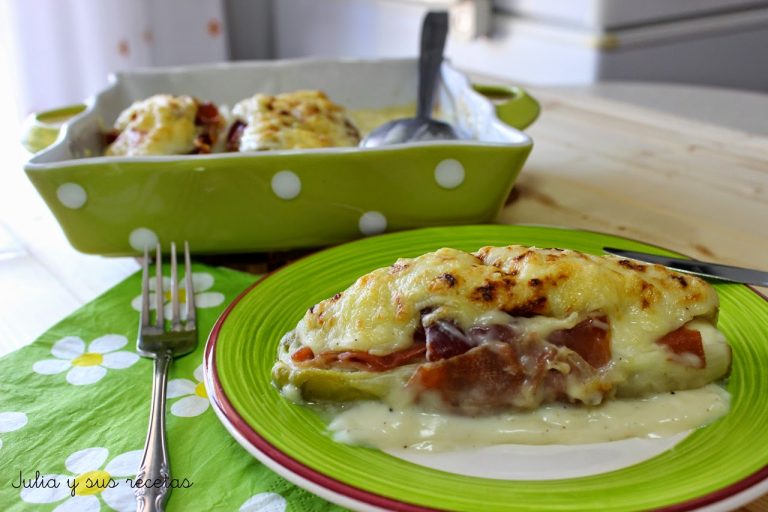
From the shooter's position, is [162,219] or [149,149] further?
[149,149]

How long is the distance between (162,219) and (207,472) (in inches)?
16.3

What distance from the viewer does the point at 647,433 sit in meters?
0.64

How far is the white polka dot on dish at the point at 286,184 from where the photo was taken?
952 millimetres

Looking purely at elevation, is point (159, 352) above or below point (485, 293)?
below

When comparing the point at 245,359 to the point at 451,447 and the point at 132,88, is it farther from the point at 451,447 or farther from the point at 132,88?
the point at 132,88

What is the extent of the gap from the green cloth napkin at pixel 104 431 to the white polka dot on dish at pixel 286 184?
0.15 meters

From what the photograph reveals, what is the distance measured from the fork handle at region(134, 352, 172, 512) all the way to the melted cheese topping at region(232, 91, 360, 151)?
46 cm

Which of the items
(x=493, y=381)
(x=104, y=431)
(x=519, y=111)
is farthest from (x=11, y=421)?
(x=519, y=111)

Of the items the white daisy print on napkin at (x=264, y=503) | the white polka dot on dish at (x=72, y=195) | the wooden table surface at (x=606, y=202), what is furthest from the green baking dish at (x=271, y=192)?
the white daisy print on napkin at (x=264, y=503)

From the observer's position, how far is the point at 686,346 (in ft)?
2.21

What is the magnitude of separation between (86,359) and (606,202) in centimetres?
76

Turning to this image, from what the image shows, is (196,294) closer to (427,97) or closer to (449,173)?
(449,173)

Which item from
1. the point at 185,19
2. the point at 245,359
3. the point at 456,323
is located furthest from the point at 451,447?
the point at 185,19

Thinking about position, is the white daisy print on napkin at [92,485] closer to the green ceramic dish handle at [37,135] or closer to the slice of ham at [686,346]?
the slice of ham at [686,346]
